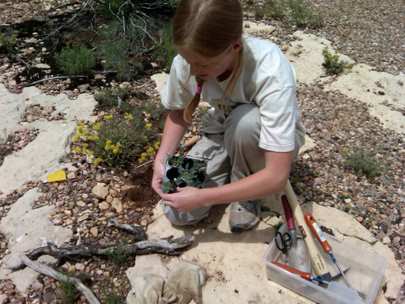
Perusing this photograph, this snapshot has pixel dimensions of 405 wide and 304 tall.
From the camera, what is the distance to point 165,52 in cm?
388

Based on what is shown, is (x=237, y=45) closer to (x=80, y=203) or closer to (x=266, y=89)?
(x=266, y=89)

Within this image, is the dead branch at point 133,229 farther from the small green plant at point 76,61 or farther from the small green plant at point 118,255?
the small green plant at point 76,61

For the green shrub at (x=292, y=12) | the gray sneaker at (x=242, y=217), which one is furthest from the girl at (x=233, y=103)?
the green shrub at (x=292, y=12)

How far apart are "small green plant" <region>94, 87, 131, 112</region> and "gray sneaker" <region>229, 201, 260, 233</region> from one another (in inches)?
50.0

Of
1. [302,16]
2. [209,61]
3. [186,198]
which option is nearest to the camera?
[209,61]

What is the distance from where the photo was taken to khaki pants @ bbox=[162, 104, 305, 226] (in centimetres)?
214

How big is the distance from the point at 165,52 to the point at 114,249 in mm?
2095

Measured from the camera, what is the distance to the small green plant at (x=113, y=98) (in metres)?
3.30

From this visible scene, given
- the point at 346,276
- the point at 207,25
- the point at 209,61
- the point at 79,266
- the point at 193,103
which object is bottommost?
the point at 79,266

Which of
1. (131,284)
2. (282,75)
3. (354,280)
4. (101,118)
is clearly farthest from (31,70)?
(354,280)

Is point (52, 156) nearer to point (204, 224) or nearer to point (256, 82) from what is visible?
point (204, 224)

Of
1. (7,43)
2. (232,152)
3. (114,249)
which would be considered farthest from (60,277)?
(7,43)

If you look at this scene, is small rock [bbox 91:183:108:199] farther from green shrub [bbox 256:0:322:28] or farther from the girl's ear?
green shrub [bbox 256:0:322:28]

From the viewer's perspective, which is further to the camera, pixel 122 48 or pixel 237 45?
pixel 122 48
